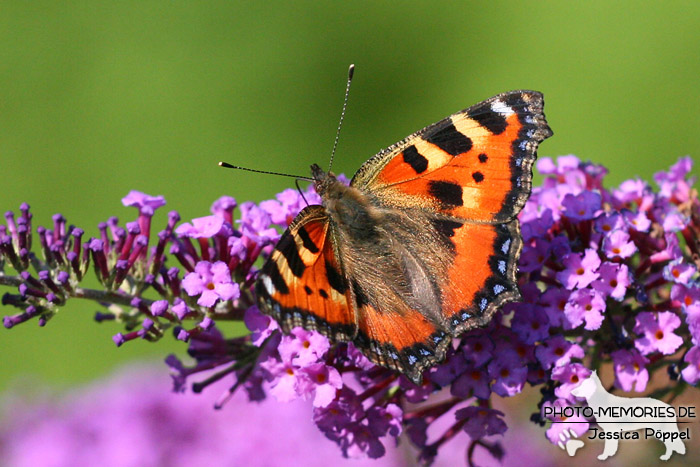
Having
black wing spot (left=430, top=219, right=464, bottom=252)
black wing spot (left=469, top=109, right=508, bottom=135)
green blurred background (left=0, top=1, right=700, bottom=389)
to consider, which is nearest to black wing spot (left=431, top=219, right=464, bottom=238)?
black wing spot (left=430, top=219, right=464, bottom=252)

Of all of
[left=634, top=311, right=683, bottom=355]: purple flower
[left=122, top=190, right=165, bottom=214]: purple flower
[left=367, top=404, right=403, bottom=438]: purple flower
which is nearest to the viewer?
[left=634, top=311, right=683, bottom=355]: purple flower

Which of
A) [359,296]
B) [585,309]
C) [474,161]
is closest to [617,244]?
[585,309]

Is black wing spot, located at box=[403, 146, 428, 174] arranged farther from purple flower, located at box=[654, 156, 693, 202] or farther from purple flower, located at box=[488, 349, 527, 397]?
purple flower, located at box=[654, 156, 693, 202]

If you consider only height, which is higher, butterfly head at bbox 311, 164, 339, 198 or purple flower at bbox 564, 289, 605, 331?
butterfly head at bbox 311, 164, 339, 198

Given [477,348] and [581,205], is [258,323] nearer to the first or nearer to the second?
[477,348]

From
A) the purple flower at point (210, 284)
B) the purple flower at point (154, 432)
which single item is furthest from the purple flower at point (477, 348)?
the purple flower at point (154, 432)

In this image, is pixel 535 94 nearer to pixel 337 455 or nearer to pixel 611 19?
pixel 337 455

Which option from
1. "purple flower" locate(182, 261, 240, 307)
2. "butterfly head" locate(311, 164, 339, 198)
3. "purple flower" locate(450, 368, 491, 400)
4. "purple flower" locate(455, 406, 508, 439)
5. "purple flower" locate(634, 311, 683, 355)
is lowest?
"purple flower" locate(455, 406, 508, 439)
